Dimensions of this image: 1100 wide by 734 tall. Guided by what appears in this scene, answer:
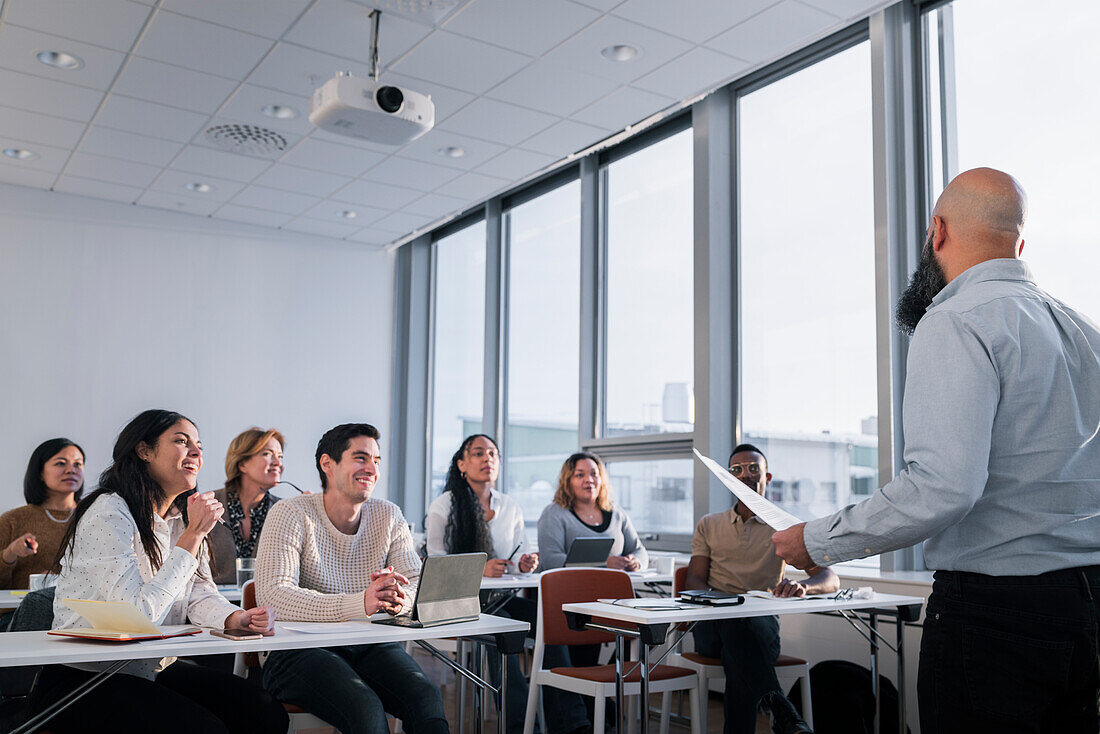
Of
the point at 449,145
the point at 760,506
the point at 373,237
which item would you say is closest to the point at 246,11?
the point at 449,145

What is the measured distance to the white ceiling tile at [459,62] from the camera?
15.3 ft

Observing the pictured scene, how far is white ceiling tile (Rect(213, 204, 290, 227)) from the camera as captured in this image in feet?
24.8

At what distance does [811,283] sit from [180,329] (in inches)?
203

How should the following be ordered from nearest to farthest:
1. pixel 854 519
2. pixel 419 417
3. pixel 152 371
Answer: pixel 854 519, pixel 152 371, pixel 419 417

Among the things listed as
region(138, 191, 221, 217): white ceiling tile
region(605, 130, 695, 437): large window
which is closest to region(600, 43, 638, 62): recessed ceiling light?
region(605, 130, 695, 437): large window

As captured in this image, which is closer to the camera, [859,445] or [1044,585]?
[1044,585]

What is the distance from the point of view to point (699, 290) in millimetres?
5629

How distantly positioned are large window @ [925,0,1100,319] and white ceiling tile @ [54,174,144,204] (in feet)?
18.5

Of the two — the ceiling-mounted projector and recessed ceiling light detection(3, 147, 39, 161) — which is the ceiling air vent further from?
the ceiling-mounted projector

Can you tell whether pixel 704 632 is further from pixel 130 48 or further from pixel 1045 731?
pixel 130 48

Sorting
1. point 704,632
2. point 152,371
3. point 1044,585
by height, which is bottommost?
point 704,632

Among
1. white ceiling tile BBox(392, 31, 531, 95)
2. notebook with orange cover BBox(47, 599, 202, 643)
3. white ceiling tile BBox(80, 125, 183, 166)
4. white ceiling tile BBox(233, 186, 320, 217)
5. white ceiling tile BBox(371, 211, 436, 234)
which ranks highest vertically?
white ceiling tile BBox(392, 31, 531, 95)

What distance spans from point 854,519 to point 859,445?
11.3 ft

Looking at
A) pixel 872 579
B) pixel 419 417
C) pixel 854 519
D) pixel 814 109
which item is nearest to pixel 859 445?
pixel 872 579
